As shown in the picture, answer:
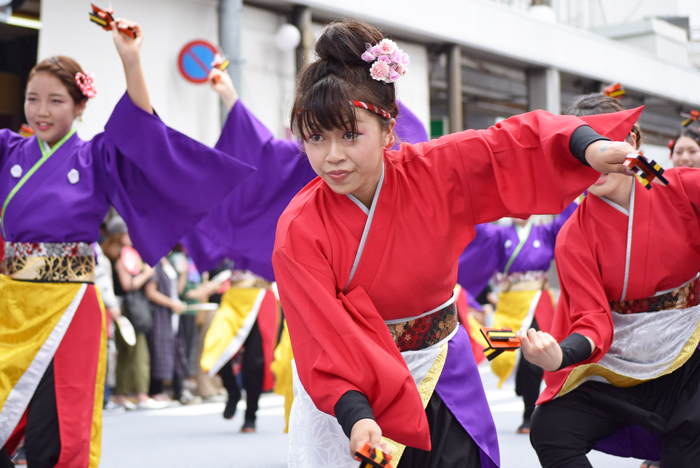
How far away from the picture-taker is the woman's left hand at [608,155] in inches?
55.0

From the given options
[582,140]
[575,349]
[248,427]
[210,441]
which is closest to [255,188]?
[210,441]

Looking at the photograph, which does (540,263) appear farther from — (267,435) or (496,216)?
(496,216)

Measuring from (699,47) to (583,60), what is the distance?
401 cm

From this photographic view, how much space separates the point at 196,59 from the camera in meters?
6.84

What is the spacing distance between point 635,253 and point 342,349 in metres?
1.11

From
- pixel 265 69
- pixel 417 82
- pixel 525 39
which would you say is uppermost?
pixel 525 39

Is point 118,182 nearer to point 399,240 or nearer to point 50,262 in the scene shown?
point 50,262

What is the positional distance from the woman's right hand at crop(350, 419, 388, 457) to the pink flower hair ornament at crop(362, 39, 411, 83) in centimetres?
69

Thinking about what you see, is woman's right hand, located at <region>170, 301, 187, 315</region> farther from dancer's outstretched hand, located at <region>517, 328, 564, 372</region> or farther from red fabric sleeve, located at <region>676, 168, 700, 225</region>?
dancer's outstretched hand, located at <region>517, 328, 564, 372</region>

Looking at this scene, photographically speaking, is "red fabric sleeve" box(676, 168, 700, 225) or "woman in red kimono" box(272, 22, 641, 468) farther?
"red fabric sleeve" box(676, 168, 700, 225)

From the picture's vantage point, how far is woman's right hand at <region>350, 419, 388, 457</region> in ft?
4.39

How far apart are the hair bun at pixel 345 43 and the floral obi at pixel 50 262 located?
135 cm

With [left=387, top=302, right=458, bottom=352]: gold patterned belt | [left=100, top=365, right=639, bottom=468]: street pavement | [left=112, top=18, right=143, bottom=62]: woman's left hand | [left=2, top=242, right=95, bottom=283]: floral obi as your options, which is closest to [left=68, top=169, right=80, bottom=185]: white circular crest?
[left=2, top=242, right=95, bottom=283]: floral obi

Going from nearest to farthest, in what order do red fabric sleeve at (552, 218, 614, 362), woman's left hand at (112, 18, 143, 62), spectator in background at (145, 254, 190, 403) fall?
red fabric sleeve at (552, 218, 614, 362)
woman's left hand at (112, 18, 143, 62)
spectator in background at (145, 254, 190, 403)
